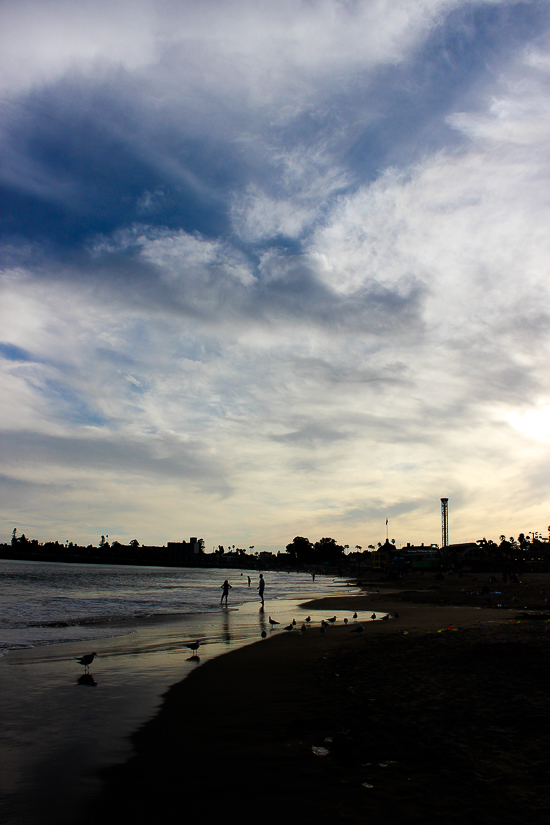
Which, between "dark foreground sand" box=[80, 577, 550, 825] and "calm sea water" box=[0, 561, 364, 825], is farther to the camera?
"calm sea water" box=[0, 561, 364, 825]

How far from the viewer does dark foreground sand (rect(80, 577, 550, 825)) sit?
5.04m

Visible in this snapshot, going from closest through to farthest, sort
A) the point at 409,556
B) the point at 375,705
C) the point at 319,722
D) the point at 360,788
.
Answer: the point at 360,788 < the point at 319,722 < the point at 375,705 < the point at 409,556

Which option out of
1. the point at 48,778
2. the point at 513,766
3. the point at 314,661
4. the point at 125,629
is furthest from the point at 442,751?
the point at 125,629

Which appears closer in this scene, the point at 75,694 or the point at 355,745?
the point at 355,745

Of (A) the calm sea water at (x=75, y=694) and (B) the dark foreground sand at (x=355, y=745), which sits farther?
(A) the calm sea water at (x=75, y=694)

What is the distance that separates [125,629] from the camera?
21.6 meters

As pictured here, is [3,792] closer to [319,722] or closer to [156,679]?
[319,722]

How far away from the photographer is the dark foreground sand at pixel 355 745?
16.5ft

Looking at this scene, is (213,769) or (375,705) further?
(375,705)

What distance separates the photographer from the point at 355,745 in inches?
256

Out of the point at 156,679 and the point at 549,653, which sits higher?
the point at 549,653

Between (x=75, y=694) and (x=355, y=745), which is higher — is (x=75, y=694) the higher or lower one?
the lower one

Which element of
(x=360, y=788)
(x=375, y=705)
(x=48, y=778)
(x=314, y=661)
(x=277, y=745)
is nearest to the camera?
(x=360, y=788)

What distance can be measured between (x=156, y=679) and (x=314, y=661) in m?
4.04
